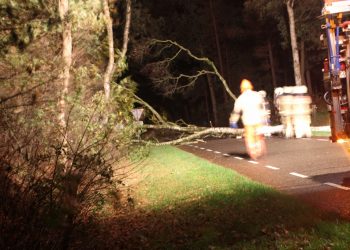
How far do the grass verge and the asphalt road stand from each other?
0.45 metres

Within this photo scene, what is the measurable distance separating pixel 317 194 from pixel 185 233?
2.65m

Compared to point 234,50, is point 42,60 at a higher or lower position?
lower

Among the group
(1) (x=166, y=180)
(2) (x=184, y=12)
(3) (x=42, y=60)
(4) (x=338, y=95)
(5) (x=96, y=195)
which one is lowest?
(1) (x=166, y=180)

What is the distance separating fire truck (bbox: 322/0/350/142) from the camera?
8.19 metres

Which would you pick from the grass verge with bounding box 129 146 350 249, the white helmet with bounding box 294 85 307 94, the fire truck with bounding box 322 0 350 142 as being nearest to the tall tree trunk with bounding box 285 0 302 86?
the white helmet with bounding box 294 85 307 94

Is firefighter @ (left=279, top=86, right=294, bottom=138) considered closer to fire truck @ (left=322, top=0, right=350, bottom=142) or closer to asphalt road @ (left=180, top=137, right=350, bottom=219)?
asphalt road @ (left=180, top=137, right=350, bottom=219)

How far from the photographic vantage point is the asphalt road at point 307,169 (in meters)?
8.05

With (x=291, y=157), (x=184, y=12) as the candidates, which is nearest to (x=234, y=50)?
Answer: (x=184, y=12)

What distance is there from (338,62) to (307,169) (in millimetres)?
3562

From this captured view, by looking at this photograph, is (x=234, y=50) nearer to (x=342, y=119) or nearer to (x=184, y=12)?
(x=184, y=12)

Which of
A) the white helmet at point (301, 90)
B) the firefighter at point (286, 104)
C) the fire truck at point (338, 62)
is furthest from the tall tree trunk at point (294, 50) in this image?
the fire truck at point (338, 62)

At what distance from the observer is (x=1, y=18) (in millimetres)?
6156

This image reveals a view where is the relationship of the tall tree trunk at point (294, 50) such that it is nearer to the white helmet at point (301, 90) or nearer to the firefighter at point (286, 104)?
the firefighter at point (286, 104)

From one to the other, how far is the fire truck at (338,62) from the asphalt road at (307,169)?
3.90 feet
